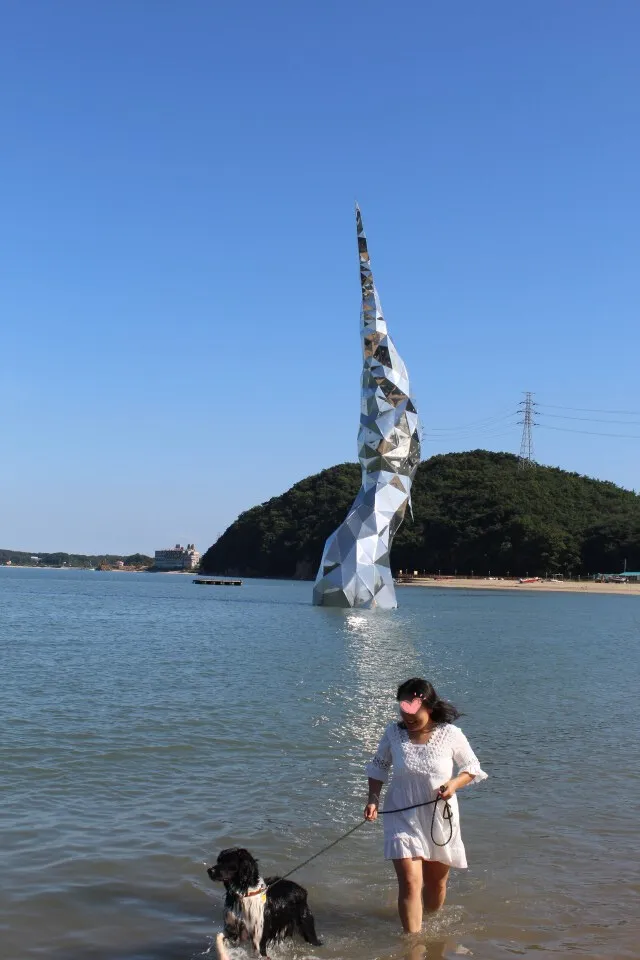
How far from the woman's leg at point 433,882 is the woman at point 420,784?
0.19 meters

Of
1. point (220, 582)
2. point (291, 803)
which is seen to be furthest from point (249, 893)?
point (220, 582)

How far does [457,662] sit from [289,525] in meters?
88.3

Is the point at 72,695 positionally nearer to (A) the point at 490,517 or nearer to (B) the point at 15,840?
(B) the point at 15,840

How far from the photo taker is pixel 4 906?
17.6ft

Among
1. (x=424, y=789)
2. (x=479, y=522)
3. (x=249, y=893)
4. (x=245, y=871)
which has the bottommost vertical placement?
(x=249, y=893)

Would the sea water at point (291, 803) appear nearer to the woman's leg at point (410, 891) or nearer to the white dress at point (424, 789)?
the woman's leg at point (410, 891)

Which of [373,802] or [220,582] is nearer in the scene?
[373,802]

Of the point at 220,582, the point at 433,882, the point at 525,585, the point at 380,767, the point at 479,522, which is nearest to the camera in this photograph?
the point at 380,767

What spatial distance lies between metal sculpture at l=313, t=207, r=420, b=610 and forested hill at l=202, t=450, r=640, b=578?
1835 inches

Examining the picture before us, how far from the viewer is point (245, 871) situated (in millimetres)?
4391

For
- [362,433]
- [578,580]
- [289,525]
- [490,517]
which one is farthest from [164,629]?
[289,525]

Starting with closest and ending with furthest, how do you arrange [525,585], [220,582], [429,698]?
[429,698], [525,585], [220,582]

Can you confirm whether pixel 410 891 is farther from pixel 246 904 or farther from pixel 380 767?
pixel 246 904

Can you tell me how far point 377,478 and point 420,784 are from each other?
96.1 feet
